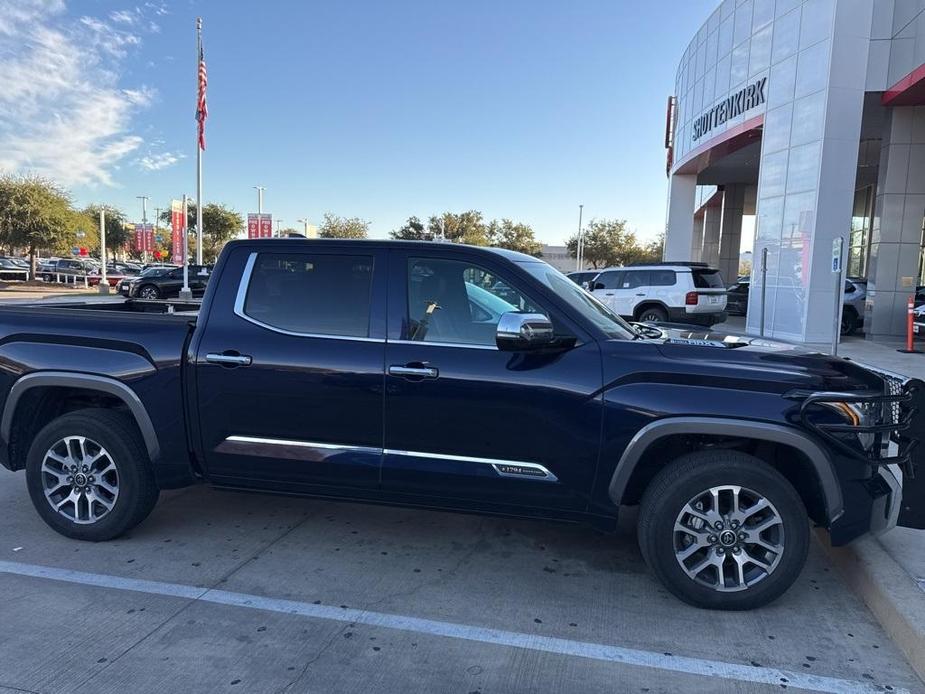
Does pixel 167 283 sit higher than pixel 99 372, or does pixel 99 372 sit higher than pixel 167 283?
pixel 99 372

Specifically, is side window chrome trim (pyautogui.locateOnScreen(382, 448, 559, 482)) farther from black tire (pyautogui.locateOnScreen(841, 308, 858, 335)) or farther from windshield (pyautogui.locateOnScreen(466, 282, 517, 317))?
black tire (pyautogui.locateOnScreen(841, 308, 858, 335))

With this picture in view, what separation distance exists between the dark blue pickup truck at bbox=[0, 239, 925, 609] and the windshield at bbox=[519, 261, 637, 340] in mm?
21

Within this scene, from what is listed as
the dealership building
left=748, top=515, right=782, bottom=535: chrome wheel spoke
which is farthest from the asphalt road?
the dealership building

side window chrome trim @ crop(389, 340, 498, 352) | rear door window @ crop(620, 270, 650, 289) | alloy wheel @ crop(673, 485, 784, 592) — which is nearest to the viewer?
alloy wheel @ crop(673, 485, 784, 592)

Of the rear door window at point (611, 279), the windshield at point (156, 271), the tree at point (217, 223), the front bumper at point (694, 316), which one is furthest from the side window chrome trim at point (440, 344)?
the tree at point (217, 223)

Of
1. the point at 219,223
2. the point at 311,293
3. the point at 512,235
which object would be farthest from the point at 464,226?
the point at 311,293

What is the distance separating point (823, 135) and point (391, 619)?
56.5ft

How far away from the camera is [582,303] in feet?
12.6

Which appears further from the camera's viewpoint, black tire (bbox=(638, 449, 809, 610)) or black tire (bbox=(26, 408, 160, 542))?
black tire (bbox=(26, 408, 160, 542))

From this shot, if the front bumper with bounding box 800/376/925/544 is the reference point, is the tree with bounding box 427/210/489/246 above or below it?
above

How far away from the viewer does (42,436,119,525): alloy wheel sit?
4059mm

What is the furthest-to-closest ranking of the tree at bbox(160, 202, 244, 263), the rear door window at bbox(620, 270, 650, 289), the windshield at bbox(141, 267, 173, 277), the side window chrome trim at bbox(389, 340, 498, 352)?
the tree at bbox(160, 202, 244, 263)
the windshield at bbox(141, 267, 173, 277)
the rear door window at bbox(620, 270, 650, 289)
the side window chrome trim at bbox(389, 340, 498, 352)

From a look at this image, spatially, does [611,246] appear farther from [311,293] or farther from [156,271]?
[311,293]

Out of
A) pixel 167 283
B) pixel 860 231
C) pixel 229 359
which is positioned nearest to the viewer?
pixel 229 359
